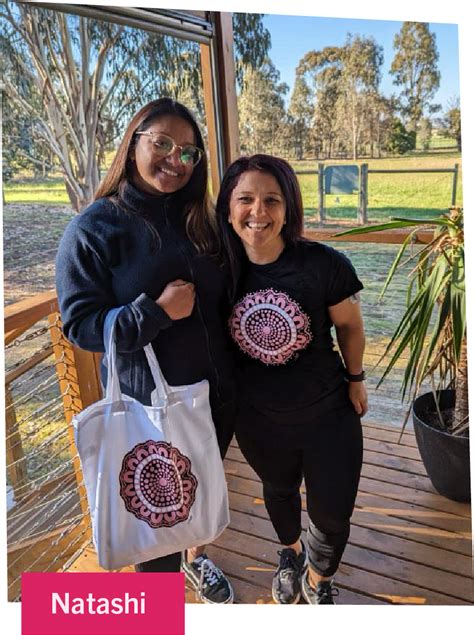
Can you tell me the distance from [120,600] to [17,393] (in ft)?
2.05

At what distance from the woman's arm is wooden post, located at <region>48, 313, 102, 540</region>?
2.60 ft

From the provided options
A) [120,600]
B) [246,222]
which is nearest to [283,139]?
[246,222]

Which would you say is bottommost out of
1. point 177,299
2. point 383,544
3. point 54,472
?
point 383,544

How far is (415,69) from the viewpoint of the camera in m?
1.43

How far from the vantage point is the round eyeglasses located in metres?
1.03

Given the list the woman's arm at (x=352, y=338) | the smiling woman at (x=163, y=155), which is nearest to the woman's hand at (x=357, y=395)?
the woman's arm at (x=352, y=338)

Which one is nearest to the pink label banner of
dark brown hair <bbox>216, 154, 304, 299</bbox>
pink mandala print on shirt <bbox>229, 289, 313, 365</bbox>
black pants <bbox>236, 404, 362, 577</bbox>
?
black pants <bbox>236, 404, 362, 577</bbox>

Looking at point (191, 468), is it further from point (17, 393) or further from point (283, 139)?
point (283, 139)

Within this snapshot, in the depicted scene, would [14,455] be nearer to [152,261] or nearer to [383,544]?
[152,261]

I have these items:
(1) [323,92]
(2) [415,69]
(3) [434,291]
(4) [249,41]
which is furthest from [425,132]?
(4) [249,41]

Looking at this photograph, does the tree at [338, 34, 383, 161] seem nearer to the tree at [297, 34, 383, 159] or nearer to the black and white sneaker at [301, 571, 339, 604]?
the tree at [297, 34, 383, 159]

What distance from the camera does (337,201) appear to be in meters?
1.55

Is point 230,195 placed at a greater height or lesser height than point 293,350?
greater

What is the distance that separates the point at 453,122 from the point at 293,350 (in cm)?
72
